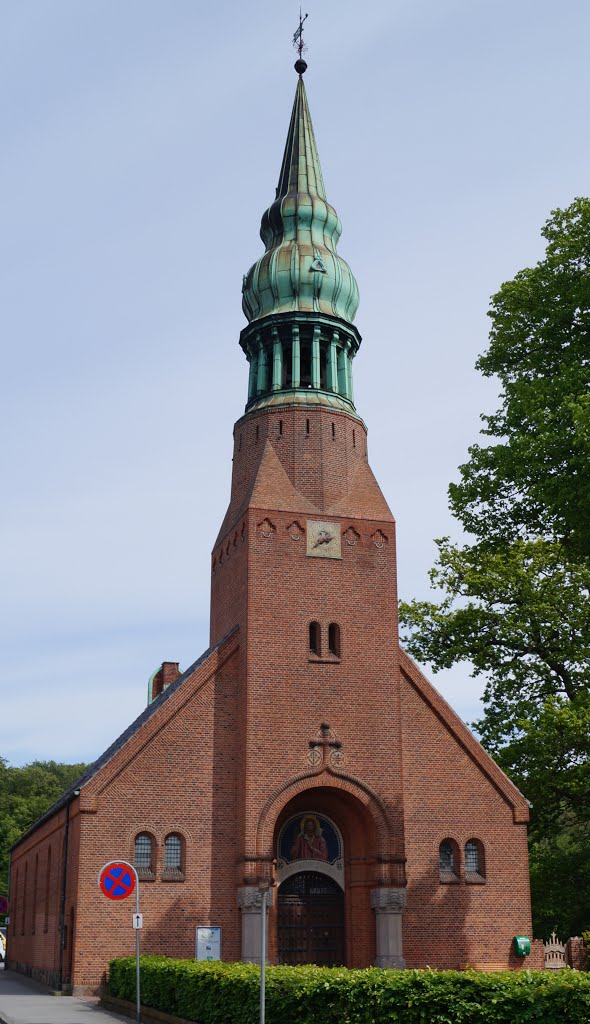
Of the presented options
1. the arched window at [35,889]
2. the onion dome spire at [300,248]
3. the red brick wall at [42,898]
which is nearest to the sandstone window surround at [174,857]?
the red brick wall at [42,898]

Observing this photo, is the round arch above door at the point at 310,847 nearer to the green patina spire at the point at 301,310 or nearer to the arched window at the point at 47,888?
the arched window at the point at 47,888

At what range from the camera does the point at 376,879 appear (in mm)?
27156

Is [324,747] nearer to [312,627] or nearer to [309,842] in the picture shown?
[309,842]

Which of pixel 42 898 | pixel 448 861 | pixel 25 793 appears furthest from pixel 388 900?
pixel 25 793

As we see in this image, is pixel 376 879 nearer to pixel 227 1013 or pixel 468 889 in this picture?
pixel 468 889

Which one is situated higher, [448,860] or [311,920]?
[448,860]

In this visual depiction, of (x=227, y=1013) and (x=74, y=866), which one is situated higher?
(x=74, y=866)

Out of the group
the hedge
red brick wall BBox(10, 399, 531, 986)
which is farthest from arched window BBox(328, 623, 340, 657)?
the hedge

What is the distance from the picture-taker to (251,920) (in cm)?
2641

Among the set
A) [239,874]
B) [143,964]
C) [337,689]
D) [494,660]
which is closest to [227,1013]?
[143,964]

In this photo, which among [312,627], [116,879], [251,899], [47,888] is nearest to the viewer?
[116,879]

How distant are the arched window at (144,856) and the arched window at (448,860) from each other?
7.58 m

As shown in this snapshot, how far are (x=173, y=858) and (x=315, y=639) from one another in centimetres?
671

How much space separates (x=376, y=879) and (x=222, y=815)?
13.9ft
